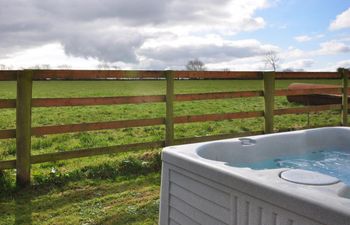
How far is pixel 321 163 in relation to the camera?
3498 mm

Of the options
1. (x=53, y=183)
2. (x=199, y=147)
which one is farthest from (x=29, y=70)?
(x=199, y=147)

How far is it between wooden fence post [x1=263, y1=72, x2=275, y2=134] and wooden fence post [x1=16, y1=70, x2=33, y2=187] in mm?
3134

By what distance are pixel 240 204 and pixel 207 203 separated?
277 mm

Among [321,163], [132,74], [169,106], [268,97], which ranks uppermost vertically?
[132,74]

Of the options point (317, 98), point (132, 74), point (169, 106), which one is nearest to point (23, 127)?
point (132, 74)

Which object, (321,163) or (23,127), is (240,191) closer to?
(321,163)

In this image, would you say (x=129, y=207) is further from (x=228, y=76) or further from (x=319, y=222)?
(x=228, y=76)

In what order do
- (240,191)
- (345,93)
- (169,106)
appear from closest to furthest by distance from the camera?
1. (240,191)
2. (169,106)
3. (345,93)

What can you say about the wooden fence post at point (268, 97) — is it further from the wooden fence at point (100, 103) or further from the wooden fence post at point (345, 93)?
the wooden fence post at point (345, 93)

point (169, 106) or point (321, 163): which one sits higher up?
point (169, 106)

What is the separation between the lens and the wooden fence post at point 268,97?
5.05m

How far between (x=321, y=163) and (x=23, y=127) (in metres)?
2.96

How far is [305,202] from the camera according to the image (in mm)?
1530

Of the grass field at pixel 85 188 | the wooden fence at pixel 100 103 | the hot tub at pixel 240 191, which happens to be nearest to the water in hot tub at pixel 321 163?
the hot tub at pixel 240 191
